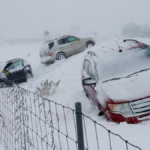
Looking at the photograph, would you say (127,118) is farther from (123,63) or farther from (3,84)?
(3,84)

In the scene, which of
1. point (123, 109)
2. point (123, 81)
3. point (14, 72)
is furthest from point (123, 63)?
point (14, 72)

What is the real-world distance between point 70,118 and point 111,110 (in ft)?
5.27

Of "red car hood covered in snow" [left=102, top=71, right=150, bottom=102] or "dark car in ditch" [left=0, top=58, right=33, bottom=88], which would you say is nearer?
"red car hood covered in snow" [left=102, top=71, right=150, bottom=102]

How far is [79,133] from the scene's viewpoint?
1.96 meters

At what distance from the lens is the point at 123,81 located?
14.8ft

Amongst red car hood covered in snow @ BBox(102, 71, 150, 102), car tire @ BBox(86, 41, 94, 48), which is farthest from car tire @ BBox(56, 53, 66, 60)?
red car hood covered in snow @ BBox(102, 71, 150, 102)

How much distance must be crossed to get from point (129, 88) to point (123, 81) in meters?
0.32

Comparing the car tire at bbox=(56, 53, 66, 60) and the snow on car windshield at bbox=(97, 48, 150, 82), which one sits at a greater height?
the snow on car windshield at bbox=(97, 48, 150, 82)

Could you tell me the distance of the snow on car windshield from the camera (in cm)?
494

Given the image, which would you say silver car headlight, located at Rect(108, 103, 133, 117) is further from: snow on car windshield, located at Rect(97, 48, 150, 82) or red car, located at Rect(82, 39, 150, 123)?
snow on car windshield, located at Rect(97, 48, 150, 82)

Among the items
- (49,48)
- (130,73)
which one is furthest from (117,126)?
(49,48)

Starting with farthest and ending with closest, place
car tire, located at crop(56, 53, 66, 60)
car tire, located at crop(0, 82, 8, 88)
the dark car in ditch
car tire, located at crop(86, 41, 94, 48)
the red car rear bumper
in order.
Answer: car tire, located at crop(86, 41, 94, 48)
car tire, located at crop(56, 53, 66, 60)
the dark car in ditch
car tire, located at crop(0, 82, 8, 88)
the red car rear bumper

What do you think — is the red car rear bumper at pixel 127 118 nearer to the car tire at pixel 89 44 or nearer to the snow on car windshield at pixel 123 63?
the snow on car windshield at pixel 123 63

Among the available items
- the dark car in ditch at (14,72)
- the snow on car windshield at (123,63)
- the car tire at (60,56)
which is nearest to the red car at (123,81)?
the snow on car windshield at (123,63)
